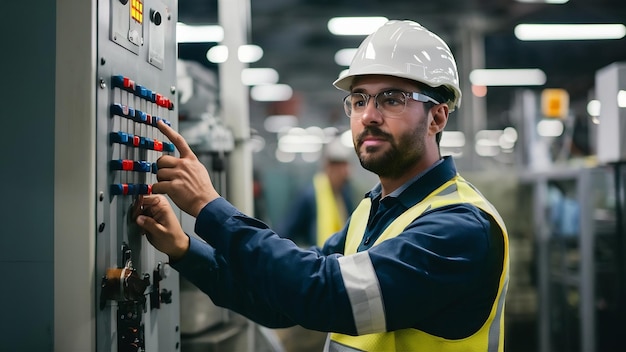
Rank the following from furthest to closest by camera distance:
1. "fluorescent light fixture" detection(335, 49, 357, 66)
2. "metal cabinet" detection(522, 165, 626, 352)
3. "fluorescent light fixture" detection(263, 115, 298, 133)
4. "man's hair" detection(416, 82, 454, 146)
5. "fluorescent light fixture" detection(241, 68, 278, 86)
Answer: "fluorescent light fixture" detection(263, 115, 298, 133), "fluorescent light fixture" detection(241, 68, 278, 86), "fluorescent light fixture" detection(335, 49, 357, 66), "metal cabinet" detection(522, 165, 626, 352), "man's hair" detection(416, 82, 454, 146)

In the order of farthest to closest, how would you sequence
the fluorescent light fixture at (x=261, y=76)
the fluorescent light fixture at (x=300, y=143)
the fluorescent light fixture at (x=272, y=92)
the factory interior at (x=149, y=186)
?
1. the fluorescent light fixture at (x=300, y=143)
2. the fluorescent light fixture at (x=272, y=92)
3. the fluorescent light fixture at (x=261, y=76)
4. the factory interior at (x=149, y=186)

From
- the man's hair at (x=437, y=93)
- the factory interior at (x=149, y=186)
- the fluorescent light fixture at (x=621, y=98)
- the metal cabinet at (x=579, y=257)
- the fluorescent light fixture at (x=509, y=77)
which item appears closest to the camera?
the factory interior at (x=149, y=186)

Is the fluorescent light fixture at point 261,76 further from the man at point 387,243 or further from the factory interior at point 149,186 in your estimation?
the man at point 387,243

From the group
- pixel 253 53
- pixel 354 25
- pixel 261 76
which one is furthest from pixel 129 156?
pixel 261 76

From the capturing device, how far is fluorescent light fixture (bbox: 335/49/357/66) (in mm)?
9078

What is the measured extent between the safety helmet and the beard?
0.10m

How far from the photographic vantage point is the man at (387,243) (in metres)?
0.97

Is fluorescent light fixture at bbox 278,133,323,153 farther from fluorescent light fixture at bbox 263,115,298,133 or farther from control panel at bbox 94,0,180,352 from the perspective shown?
control panel at bbox 94,0,180,352

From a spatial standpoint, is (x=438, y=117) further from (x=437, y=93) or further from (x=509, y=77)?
(x=509, y=77)

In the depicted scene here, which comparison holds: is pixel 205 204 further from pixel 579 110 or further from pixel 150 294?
pixel 579 110

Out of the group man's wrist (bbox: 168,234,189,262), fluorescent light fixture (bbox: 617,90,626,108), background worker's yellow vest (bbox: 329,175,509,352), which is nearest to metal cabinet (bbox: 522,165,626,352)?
fluorescent light fixture (bbox: 617,90,626,108)

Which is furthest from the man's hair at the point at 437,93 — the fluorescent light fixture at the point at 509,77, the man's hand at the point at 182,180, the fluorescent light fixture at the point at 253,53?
the fluorescent light fixture at the point at 509,77

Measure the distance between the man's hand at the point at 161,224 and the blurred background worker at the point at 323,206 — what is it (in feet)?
7.54

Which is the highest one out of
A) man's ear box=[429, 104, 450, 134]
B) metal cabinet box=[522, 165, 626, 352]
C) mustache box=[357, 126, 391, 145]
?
man's ear box=[429, 104, 450, 134]
